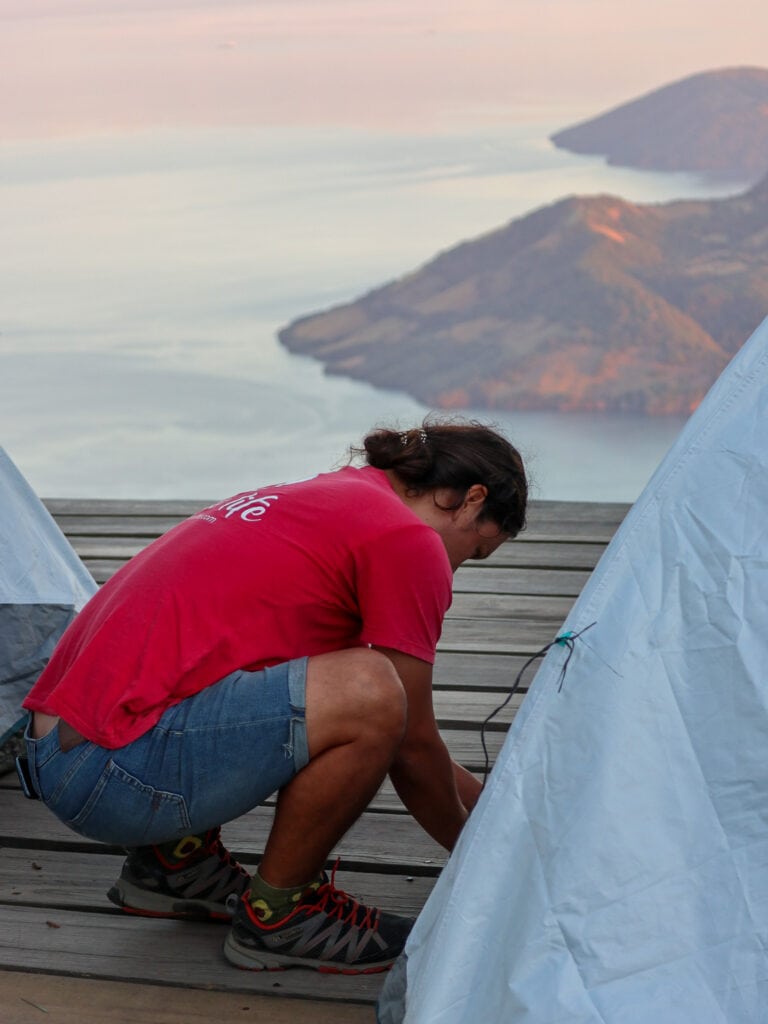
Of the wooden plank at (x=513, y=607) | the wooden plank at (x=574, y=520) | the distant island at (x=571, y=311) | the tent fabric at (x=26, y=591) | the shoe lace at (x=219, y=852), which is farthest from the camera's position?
the distant island at (x=571, y=311)

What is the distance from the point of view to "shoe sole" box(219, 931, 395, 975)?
1498 millimetres

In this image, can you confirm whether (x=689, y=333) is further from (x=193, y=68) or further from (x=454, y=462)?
(x=454, y=462)

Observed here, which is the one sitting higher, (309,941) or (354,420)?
(309,941)

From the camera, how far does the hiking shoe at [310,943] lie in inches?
58.8

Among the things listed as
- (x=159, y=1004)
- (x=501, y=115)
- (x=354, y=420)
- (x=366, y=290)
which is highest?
(x=501, y=115)

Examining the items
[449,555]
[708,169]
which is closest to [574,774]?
[449,555]

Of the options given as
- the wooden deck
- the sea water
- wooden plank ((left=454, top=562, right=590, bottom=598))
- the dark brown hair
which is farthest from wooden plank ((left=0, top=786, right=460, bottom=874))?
the sea water

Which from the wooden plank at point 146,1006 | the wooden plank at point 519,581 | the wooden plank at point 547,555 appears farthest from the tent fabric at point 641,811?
the wooden plank at point 547,555

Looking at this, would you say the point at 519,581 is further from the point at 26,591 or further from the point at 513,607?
the point at 26,591

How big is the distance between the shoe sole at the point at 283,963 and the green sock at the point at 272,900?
0.16 feet

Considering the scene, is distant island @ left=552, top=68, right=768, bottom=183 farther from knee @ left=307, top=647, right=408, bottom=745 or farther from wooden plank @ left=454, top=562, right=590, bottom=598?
knee @ left=307, top=647, right=408, bottom=745

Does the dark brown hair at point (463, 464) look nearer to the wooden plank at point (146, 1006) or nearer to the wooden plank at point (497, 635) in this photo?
the wooden plank at point (146, 1006)

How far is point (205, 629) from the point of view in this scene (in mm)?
1436

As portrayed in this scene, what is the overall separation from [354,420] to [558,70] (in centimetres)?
169
